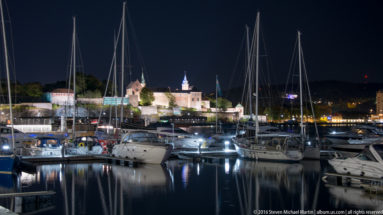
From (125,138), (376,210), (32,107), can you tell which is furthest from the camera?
(32,107)

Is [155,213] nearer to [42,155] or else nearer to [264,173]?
[264,173]

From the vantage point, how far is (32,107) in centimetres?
9312

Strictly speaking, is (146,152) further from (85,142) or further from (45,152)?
(45,152)

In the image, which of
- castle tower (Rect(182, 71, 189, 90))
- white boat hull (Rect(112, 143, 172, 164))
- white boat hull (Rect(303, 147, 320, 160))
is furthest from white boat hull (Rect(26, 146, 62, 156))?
castle tower (Rect(182, 71, 189, 90))

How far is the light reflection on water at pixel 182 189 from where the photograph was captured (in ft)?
57.1

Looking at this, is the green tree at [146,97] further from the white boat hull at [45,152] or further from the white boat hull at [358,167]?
the white boat hull at [358,167]

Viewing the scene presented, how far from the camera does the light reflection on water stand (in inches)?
685

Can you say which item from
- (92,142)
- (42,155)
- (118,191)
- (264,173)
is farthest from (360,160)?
(42,155)

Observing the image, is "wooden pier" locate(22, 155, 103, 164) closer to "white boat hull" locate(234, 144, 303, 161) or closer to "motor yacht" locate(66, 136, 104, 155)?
"motor yacht" locate(66, 136, 104, 155)

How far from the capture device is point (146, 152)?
29.1m

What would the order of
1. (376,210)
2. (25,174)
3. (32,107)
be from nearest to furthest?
(376,210)
(25,174)
(32,107)

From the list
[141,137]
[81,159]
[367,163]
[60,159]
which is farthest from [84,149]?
[367,163]

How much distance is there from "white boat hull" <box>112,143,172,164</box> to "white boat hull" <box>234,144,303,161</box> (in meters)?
7.26

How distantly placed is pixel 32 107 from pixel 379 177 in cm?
8678
